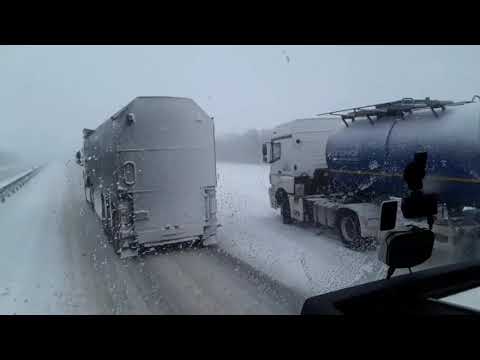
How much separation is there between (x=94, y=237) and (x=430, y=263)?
8101 mm

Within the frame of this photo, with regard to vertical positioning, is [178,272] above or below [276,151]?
below

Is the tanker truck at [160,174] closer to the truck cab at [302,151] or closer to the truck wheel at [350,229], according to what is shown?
the truck wheel at [350,229]

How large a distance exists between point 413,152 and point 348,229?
Result: 8.36 ft

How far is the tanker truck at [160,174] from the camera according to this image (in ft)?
24.2

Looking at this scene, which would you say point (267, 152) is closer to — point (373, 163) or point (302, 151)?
point (302, 151)

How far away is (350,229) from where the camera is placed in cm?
834

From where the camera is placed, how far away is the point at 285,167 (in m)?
11.7

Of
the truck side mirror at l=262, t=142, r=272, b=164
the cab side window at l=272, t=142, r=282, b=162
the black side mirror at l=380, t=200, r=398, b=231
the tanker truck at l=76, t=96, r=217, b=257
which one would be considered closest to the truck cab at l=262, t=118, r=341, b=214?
the cab side window at l=272, t=142, r=282, b=162

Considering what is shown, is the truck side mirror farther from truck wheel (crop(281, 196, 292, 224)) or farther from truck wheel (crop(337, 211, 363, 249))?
truck wheel (crop(337, 211, 363, 249))

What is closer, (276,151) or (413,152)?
(413,152)

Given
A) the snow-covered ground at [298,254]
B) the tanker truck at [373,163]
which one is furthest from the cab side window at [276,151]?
the snow-covered ground at [298,254]

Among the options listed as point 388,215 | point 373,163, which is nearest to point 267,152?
point 373,163

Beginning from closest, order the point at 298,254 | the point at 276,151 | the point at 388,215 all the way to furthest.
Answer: the point at 388,215, the point at 298,254, the point at 276,151
